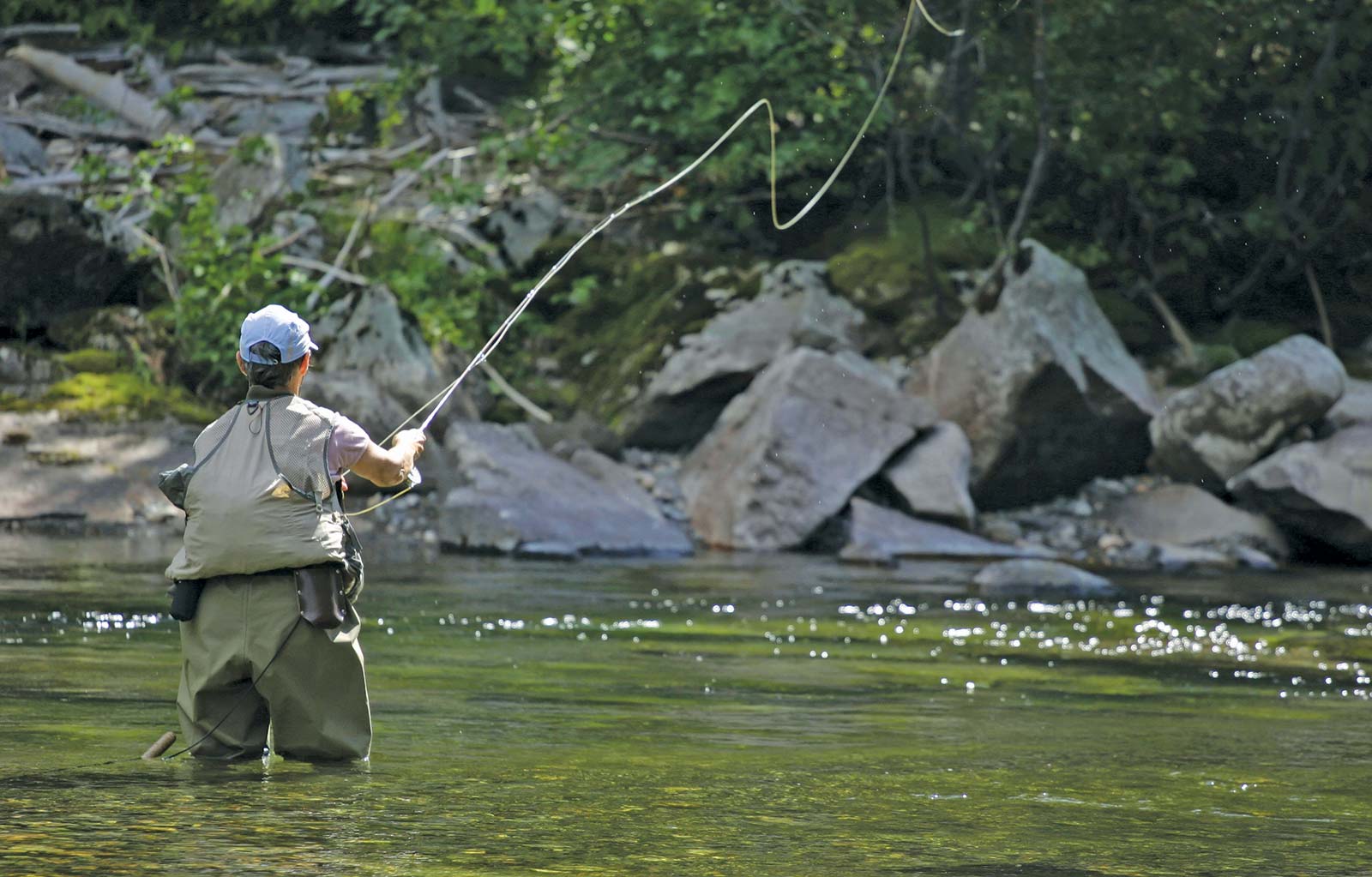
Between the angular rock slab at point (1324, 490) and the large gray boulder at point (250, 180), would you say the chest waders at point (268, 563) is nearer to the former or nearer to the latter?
the angular rock slab at point (1324, 490)

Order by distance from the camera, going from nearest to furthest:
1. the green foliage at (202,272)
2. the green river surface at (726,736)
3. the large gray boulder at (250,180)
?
the green river surface at (726,736) < the green foliage at (202,272) < the large gray boulder at (250,180)

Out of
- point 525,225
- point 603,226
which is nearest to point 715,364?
point 525,225

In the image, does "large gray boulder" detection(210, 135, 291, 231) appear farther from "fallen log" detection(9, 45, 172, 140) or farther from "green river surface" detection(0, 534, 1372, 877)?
"green river surface" detection(0, 534, 1372, 877)

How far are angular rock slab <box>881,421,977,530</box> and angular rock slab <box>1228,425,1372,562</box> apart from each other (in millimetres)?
2117

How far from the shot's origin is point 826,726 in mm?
7336

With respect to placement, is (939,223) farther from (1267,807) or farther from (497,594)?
(1267,807)

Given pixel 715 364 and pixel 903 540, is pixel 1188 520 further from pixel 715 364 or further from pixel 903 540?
pixel 715 364

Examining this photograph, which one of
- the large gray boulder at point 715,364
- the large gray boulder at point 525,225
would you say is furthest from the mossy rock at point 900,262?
the large gray boulder at point 525,225

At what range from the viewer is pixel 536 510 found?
15102 mm

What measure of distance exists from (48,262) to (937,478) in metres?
7.79

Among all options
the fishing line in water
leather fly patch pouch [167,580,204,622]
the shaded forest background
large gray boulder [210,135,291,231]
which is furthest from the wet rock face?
leather fly patch pouch [167,580,204,622]

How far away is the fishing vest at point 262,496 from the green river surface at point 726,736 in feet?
1.87

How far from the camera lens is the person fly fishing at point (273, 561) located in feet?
17.3

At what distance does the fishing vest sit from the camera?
17.3 feet
